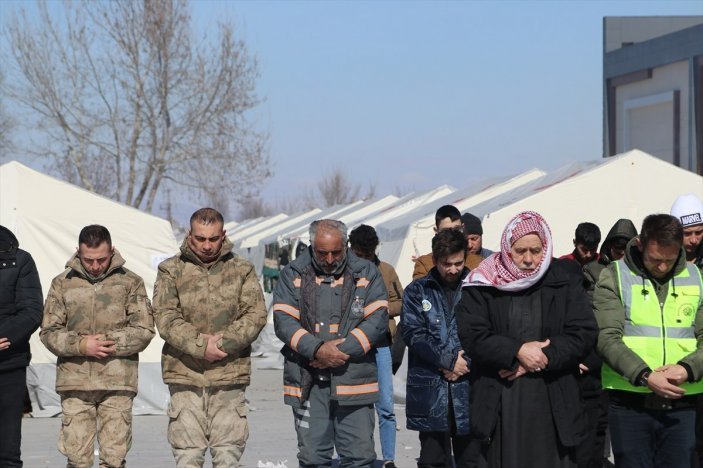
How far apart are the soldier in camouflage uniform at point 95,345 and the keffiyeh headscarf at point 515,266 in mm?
2891

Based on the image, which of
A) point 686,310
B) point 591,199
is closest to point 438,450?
point 686,310

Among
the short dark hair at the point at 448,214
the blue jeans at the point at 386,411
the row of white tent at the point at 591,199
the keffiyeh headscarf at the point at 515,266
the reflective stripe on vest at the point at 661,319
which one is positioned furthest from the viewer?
the row of white tent at the point at 591,199

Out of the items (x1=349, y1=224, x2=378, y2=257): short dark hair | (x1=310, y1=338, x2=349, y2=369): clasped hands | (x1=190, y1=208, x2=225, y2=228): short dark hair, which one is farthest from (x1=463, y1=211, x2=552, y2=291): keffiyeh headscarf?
(x1=349, y1=224, x2=378, y2=257): short dark hair

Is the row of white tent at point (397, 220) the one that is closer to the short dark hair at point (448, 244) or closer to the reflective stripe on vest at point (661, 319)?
the short dark hair at point (448, 244)

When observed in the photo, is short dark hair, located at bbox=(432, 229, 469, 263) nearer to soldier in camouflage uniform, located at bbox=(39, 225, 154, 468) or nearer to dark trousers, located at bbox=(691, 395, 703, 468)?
dark trousers, located at bbox=(691, 395, 703, 468)

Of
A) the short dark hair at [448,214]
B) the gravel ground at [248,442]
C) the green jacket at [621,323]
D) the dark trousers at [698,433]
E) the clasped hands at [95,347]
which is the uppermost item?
the short dark hair at [448,214]

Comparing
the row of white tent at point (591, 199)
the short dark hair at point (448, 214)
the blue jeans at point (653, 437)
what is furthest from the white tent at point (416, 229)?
the blue jeans at point (653, 437)

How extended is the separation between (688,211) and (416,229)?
8193 mm

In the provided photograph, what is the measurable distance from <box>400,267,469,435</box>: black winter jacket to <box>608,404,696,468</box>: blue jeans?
1.27 m

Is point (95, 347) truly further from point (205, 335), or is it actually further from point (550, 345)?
point (550, 345)

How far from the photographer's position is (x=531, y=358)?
5.56 meters

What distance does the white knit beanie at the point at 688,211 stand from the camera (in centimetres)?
703

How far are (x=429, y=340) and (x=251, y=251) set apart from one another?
2340 centimetres

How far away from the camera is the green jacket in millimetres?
5688
